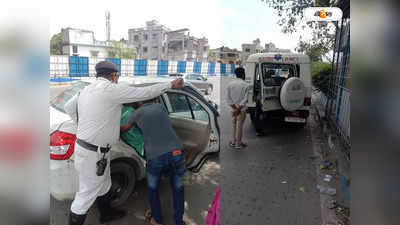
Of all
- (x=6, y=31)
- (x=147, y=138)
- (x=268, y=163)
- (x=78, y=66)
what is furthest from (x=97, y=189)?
(x=268, y=163)

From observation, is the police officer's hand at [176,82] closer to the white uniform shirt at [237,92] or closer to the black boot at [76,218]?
the black boot at [76,218]

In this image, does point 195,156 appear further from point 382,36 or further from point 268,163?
point 382,36

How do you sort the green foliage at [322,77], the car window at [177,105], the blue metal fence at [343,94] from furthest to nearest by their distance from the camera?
1. the green foliage at [322,77]
2. the blue metal fence at [343,94]
3. the car window at [177,105]

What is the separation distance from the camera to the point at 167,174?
2.51 metres

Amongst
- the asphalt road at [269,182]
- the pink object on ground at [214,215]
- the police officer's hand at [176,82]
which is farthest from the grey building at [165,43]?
the asphalt road at [269,182]

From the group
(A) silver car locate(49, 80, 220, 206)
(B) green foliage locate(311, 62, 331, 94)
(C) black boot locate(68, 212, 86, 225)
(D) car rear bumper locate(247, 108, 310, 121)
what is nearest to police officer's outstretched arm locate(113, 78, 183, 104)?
(A) silver car locate(49, 80, 220, 206)

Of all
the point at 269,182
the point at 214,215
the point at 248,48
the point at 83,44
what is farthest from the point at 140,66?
the point at 248,48

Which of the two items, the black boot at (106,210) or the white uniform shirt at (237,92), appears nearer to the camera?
the black boot at (106,210)

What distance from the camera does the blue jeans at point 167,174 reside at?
2.35m

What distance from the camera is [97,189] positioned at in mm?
2006

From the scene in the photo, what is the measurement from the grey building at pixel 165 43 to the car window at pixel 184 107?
0.59m

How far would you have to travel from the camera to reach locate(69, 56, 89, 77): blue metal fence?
193cm

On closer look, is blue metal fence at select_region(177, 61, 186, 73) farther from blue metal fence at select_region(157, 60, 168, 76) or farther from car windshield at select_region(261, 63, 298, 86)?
car windshield at select_region(261, 63, 298, 86)

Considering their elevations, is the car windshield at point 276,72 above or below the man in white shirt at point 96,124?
above
